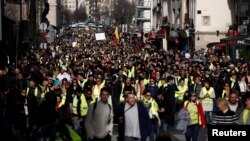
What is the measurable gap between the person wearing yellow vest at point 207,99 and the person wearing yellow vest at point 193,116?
303cm

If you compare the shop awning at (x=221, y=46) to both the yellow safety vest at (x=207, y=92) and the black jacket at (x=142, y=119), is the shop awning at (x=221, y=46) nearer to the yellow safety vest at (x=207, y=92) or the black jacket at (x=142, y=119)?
the yellow safety vest at (x=207, y=92)

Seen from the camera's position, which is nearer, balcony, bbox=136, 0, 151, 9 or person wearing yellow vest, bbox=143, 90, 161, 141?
person wearing yellow vest, bbox=143, 90, 161, 141

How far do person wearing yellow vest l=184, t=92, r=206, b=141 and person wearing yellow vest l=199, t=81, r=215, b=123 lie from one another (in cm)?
303

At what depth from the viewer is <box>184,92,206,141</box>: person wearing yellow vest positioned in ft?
52.4

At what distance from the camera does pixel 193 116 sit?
16.0m

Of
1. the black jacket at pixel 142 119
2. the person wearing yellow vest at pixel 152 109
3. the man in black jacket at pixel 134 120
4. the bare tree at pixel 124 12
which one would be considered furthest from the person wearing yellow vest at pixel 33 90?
the bare tree at pixel 124 12

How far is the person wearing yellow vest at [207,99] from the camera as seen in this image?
19.3 m

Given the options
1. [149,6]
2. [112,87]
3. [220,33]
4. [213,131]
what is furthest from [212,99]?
[149,6]

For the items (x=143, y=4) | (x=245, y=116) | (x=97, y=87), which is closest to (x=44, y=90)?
(x=97, y=87)

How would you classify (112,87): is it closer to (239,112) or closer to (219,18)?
(239,112)

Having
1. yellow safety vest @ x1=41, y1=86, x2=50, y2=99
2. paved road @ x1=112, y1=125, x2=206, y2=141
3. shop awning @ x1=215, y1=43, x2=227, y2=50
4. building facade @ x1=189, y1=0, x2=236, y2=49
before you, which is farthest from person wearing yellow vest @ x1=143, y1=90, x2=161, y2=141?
building facade @ x1=189, y1=0, x2=236, y2=49

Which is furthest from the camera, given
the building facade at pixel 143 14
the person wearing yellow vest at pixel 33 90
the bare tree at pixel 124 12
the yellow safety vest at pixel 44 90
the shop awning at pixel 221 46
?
the bare tree at pixel 124 12

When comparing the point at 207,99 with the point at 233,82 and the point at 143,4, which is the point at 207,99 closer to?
the point at 233,82

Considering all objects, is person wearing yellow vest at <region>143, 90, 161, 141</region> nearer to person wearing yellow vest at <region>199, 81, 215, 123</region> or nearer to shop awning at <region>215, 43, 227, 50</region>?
person wearing yellow vest at <region>199, 81, 215, 123</region>
